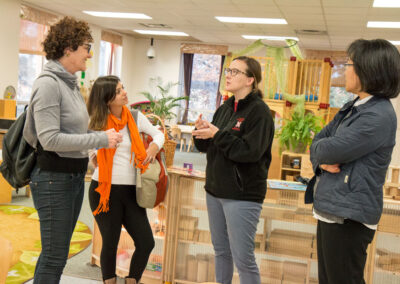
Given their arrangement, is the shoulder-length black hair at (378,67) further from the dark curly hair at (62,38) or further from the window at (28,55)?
the window at (28,55)

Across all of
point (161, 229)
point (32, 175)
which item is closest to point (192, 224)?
point (161, 229)

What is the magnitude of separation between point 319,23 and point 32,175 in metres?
8.13

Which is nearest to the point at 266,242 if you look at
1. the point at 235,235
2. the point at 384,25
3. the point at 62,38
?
the point at 235,235

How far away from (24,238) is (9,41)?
19.5 feet

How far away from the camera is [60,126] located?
2115 millimetres

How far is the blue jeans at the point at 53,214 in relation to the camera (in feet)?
6.95

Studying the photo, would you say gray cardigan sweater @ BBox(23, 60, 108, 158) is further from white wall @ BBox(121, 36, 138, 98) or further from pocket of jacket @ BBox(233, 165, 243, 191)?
white wall @ BBox(121, 36, 138, 98)

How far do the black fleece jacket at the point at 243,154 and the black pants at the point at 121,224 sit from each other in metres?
0.57

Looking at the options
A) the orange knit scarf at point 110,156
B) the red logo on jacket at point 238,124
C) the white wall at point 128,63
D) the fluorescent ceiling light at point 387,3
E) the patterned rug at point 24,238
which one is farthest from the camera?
the white wall at point 128,63

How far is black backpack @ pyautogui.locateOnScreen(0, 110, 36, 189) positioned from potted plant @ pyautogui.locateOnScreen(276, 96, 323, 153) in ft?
15.3

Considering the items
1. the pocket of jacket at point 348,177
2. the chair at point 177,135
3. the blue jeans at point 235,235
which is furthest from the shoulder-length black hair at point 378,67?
the chair at point 177,135

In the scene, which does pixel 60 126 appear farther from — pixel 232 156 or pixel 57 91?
pixel 232 156

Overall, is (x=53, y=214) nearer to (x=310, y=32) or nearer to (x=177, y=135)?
(x=310, y=32)

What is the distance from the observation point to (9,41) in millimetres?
9172
